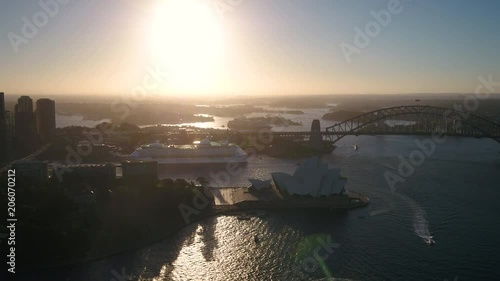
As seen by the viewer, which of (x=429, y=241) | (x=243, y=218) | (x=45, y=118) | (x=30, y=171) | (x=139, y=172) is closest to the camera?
(x=429, y=241)

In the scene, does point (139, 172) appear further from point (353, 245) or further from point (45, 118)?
point (45, 118)

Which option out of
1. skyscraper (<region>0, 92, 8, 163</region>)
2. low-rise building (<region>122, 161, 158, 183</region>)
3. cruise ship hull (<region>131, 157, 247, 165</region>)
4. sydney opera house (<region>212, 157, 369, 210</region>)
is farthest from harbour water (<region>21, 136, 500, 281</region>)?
skyscraper (<region>0, 92, 8, 163</region>)

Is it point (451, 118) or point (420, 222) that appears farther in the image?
point (451, 118)

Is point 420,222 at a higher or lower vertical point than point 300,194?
lower

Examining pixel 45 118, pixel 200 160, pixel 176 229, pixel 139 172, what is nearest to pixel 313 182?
pixel 176 229

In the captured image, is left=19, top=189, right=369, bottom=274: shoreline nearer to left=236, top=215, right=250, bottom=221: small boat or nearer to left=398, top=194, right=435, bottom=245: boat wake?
left=236, top=215, right=250, bottom=221: small boat

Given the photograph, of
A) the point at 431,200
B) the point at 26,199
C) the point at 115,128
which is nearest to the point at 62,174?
the point at 26,199

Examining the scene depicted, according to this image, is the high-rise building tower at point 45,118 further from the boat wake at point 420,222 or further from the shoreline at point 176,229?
the boat wake at point 420,222
